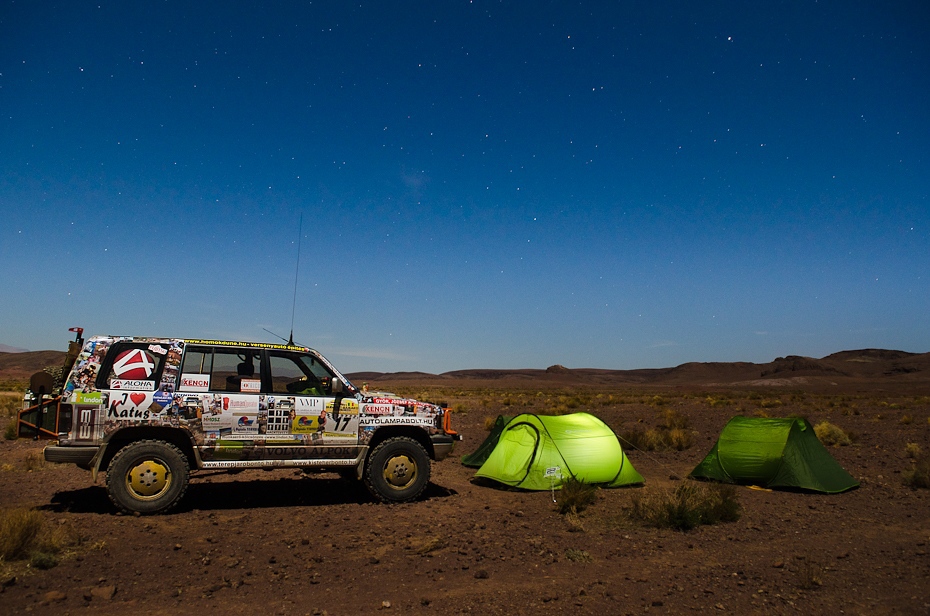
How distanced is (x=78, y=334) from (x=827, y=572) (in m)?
9.49

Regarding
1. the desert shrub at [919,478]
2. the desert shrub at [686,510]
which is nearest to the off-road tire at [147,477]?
the desert shrub at [686,510]

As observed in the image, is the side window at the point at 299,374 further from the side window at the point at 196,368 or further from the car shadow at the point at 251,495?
the car shadow at the point at 251,495

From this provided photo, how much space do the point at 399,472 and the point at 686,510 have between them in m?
4.12

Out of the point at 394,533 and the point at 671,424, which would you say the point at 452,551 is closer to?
the point at 394,533

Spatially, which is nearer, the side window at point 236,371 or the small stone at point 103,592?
the small stone at point 103,592

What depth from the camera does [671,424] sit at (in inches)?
912

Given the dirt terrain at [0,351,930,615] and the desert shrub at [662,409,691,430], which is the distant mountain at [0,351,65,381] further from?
the dirt terrain at [0,351,930,615]

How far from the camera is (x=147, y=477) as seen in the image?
7961 mm

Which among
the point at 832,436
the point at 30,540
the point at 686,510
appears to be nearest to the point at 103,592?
the point at 30,540

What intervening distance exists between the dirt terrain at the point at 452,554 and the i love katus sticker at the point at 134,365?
1.83 m

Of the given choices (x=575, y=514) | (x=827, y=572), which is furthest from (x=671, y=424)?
(x=827, y=572)

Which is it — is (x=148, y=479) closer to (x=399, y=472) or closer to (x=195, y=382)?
(x=195, y=382)

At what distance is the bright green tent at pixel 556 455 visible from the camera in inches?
414

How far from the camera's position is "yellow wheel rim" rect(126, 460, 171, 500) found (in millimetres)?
7906
